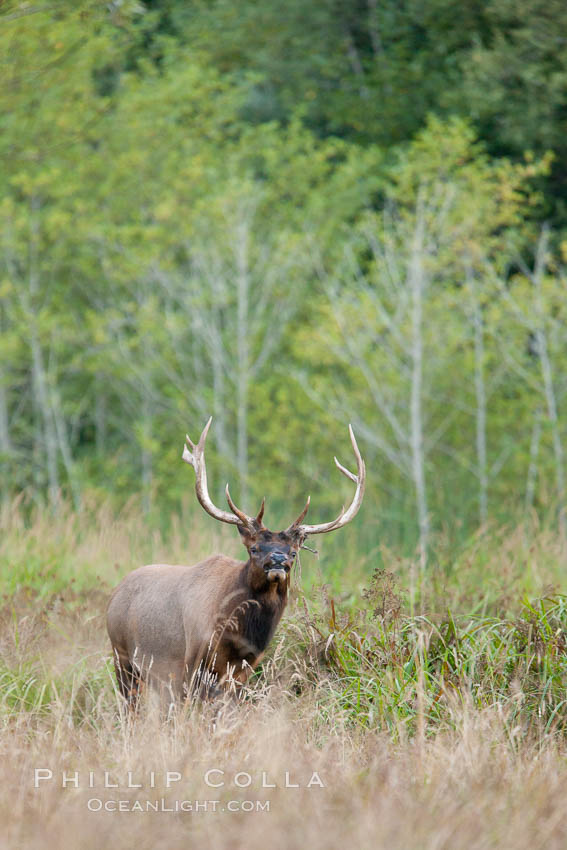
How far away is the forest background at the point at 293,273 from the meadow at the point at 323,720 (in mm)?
9057

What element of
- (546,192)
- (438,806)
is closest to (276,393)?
(546,192)

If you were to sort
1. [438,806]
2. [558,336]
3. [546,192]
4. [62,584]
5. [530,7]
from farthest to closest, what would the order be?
[546,192] → [530,7] → [558,336] → [62,584] → [438,806]

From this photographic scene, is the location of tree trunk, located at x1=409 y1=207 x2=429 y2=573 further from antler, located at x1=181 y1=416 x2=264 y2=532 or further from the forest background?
antler, located at x1=181 y1=416 x2=264 y2=532

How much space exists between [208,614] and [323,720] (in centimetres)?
94

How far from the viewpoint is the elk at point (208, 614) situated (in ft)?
21.7

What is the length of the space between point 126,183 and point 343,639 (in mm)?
18551

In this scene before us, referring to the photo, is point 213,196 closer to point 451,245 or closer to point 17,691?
point 451,245

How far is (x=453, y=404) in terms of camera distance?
20.8 meters

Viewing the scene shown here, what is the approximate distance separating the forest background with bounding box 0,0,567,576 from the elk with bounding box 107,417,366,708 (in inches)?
417

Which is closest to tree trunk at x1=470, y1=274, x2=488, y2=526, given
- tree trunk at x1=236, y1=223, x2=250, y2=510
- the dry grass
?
tree trunk at x1=236, y1=223, x2=250, y2=510

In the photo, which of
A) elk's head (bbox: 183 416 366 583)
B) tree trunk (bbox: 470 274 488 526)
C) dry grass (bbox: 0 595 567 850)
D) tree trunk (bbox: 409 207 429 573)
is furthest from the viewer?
tree trunk (bbox: 470 274 488 526)

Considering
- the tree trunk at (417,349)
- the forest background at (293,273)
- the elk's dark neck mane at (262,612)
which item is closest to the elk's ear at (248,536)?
the elk's dark neck mane at (262,612)

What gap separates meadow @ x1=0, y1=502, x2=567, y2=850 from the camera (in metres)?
4.42

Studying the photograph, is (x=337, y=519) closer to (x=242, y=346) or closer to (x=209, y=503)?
(x=209, y=503)
